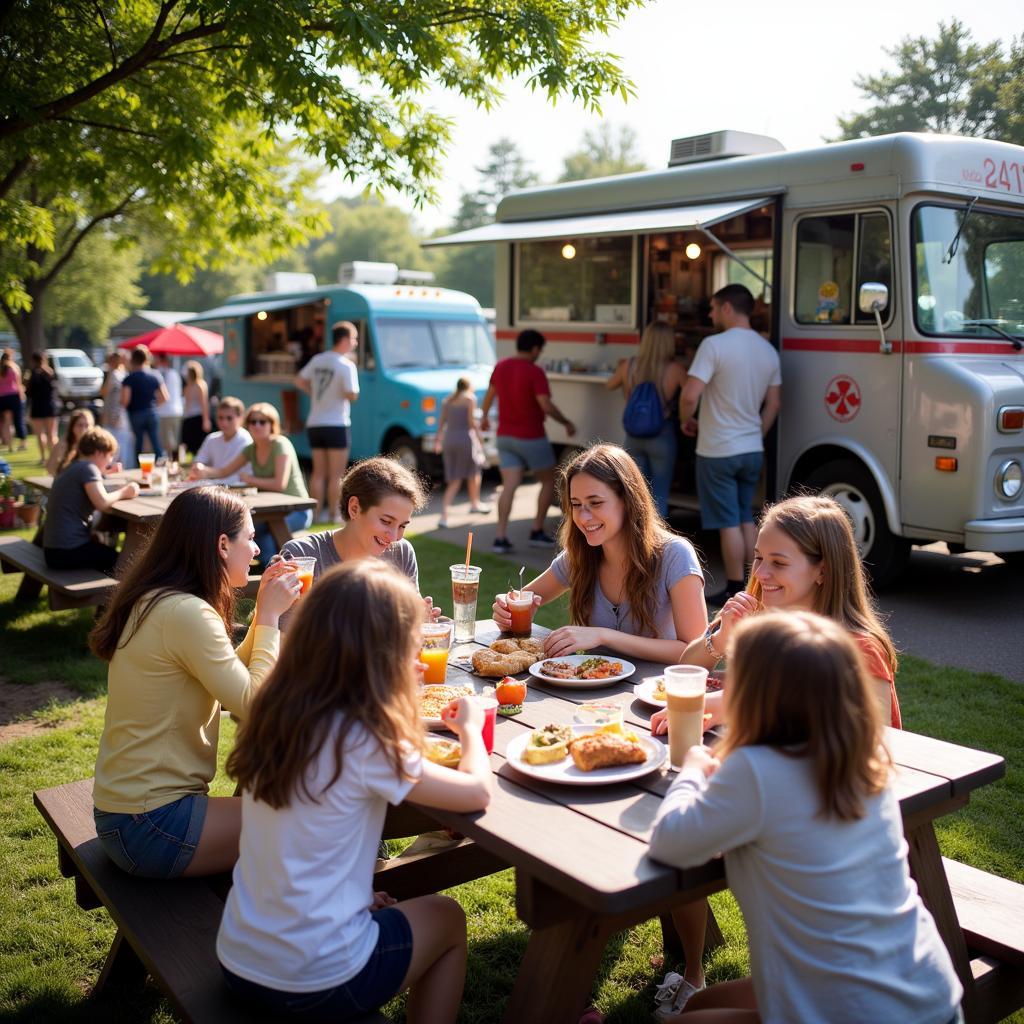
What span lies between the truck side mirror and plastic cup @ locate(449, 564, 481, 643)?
4365 millimetres

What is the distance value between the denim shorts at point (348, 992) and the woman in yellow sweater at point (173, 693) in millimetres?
627

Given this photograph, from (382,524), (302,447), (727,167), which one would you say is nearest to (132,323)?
(302,447)

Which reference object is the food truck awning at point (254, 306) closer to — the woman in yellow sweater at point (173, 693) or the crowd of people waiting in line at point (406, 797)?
the woman in yellow sweater at point (173, 693)

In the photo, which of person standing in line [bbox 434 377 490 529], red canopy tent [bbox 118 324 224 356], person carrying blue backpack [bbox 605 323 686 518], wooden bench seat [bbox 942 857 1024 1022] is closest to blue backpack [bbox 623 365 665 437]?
person carrying blue backpack [bbox 605 323 686 518]

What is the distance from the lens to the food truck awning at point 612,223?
7613 millimetres

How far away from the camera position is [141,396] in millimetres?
14570

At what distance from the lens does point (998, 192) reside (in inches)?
286

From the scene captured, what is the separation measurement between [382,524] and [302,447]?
12.3 metres

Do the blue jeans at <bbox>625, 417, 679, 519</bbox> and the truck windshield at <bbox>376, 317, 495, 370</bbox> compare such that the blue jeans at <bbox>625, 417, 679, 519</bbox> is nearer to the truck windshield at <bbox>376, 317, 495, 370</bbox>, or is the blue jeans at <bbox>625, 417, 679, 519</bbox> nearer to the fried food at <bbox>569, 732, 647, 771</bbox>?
the truck windshield at <bbox>376, 317, 495, 370</bbox>

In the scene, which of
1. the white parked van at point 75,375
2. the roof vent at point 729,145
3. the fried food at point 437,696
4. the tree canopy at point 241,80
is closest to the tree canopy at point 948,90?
the roof vent at point 729,145

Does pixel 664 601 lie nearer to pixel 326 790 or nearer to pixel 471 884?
pixel 471 884

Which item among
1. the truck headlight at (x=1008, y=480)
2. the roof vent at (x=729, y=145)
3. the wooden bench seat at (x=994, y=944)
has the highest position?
the roof vent at (x=729, y=145)

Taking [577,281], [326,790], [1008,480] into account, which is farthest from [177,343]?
[326,790]

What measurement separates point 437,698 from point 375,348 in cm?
1115
